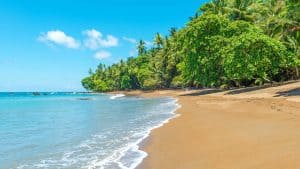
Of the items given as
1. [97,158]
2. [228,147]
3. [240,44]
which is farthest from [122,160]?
[240,44]

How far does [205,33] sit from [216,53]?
4506 mm

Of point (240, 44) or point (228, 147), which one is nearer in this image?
point (228, 147)

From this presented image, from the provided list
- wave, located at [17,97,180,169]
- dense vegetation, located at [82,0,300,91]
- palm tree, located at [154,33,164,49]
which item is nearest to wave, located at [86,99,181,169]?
wave, located at [17,97,180,169]

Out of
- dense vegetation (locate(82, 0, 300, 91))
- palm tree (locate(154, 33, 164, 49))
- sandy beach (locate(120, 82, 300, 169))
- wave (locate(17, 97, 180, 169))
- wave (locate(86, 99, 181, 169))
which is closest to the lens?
sandy beach (locate(120, 82, 300, 169))

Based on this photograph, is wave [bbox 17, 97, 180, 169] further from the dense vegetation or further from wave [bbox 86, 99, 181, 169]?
the dense vegetation

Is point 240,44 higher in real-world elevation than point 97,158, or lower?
higher

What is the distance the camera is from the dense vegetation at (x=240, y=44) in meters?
41.8

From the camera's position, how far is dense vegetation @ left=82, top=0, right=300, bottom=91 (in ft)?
137

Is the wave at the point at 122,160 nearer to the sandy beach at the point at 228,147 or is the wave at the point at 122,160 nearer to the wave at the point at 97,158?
the wave at the point at 97,158

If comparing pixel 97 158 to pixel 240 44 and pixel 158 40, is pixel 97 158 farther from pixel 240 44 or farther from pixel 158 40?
pixel 158 40

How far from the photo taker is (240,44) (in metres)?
41.5

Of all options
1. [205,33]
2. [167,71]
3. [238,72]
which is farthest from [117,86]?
[238,72]

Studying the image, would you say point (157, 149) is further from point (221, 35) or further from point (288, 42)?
point (221, 35)

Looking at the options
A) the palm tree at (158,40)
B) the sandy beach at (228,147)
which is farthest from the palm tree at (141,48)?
the sandy beach at (228,147)
